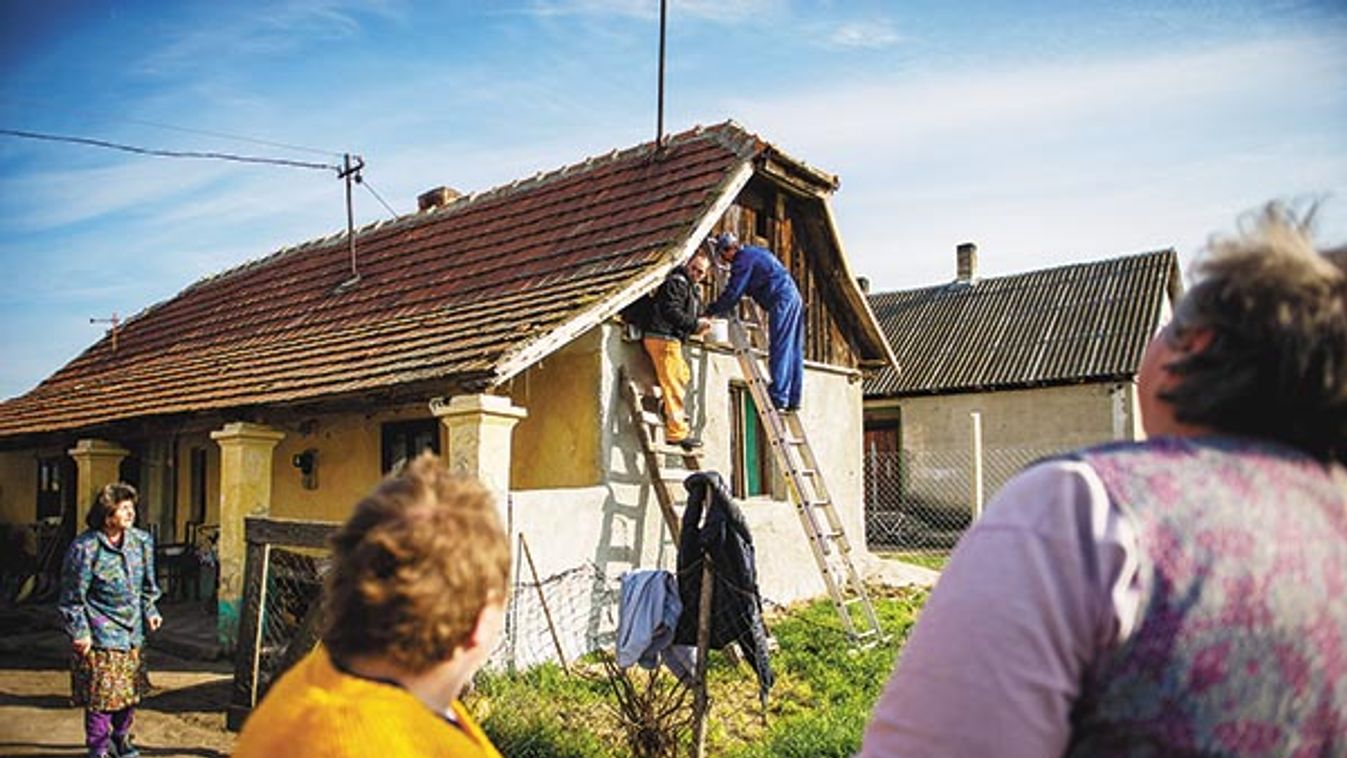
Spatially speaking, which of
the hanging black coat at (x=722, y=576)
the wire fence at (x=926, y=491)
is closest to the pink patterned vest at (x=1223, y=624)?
the hanging black coat at (x=722, y=576)

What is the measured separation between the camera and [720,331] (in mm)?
9648

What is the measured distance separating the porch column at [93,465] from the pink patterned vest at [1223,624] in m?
13.3

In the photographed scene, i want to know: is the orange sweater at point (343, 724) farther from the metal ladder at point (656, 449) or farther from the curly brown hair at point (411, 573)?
the metal ladder at point (656, 449)

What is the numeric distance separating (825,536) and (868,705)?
2511 mm

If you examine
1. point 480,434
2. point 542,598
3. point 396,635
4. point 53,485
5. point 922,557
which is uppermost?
point 480,434

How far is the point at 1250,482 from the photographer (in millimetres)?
1155

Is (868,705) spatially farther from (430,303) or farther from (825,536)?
(430,303)

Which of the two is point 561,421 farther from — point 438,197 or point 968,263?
point 968,263

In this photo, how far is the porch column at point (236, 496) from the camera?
9.12 metres

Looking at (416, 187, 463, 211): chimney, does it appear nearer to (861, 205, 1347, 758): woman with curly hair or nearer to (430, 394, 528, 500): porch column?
(430, 394, 528, 500): porch column

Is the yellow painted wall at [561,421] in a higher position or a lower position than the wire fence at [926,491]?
higher

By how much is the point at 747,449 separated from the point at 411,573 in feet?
31.1

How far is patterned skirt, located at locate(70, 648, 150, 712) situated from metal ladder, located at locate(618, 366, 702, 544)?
4430 millimetres

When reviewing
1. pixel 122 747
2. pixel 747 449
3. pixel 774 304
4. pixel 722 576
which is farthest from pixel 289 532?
pixel 747 449
